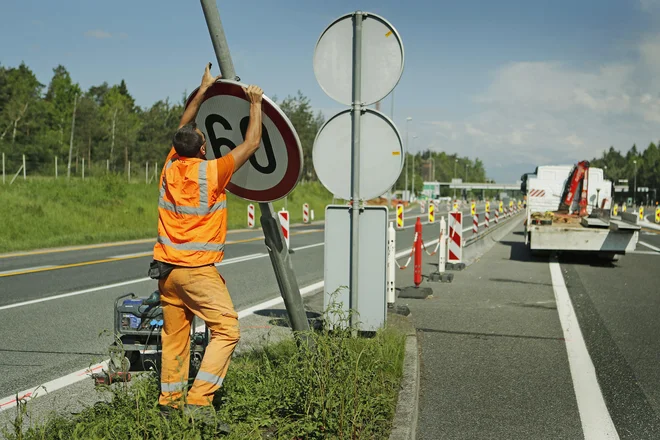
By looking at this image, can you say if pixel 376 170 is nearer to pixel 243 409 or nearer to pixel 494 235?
pixel 243 409

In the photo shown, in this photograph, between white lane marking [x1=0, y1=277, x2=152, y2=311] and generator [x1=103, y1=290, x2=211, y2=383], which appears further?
white lane marking [x1=0, y1=277, x2=152, y2=311]

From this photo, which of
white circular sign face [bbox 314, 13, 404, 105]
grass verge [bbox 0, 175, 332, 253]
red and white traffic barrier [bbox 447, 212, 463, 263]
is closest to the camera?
white circular sign face [bbox 314, 13, 404, 105]

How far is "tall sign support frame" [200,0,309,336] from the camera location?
378 cm

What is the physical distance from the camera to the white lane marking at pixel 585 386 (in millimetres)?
4527

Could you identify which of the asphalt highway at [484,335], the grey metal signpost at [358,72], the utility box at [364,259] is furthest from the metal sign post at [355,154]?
the asphalt highway at [484,335]

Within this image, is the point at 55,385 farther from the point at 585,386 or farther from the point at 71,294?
the point at 71,294

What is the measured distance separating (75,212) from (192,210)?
95.9 feet

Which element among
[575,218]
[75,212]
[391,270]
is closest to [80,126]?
[75,212]

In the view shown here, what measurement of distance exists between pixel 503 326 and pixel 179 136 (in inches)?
218

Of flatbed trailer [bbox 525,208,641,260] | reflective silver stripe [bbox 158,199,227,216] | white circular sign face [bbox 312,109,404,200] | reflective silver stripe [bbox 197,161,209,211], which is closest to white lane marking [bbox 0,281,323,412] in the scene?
reflective silver stripe [bbox 158,199,227,216]

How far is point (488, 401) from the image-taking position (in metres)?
5.11

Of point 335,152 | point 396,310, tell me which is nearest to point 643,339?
point 396,310

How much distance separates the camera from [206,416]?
3.66 meters

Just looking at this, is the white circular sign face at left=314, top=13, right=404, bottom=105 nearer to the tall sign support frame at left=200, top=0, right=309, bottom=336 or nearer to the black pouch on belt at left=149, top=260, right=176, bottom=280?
the tall sign support frame at left=200, top=0, right=309, bottom=336
